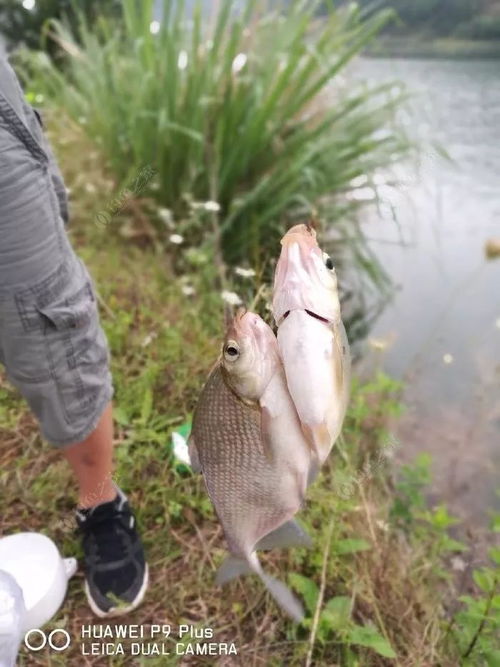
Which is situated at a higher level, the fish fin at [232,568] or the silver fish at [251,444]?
the silver fish at [251,444]

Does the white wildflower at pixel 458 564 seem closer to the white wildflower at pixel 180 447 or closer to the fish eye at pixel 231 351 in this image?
the white wildflower at pixel 180 447

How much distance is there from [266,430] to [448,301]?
3.00 m

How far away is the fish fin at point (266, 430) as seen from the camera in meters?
0.62

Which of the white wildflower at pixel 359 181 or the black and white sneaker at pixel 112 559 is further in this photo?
the white wildflower at pixel 359 181

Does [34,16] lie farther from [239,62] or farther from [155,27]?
[239,62]

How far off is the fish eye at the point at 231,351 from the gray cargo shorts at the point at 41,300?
659 mm

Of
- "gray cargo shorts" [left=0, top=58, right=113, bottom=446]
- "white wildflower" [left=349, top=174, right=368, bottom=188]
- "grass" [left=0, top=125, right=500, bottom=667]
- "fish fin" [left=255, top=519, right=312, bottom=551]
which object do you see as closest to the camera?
"fish fin" [left=255, top=519, right=312, bottom=551]

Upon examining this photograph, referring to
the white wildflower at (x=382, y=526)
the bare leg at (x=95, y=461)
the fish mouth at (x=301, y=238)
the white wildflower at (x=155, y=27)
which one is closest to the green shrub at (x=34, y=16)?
the white wildflower at (x=155, y=27)

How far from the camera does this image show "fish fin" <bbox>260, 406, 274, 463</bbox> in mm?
618

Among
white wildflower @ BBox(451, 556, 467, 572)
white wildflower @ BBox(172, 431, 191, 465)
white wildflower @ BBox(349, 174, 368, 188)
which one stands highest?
white wildflower @ BBox(349, 174, 368, 188)

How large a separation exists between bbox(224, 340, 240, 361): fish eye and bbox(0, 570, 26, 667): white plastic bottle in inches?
31.6

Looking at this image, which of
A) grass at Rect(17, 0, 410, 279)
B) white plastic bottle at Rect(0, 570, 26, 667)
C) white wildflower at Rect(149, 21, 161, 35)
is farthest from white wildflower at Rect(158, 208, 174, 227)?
white plastic bottle at Rect(0, 570, 26, 667)

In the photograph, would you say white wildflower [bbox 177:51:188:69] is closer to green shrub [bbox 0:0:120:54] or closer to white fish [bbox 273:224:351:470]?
white fish [bbox 273:224:351:470]

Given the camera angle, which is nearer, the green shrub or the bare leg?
the bare leg
